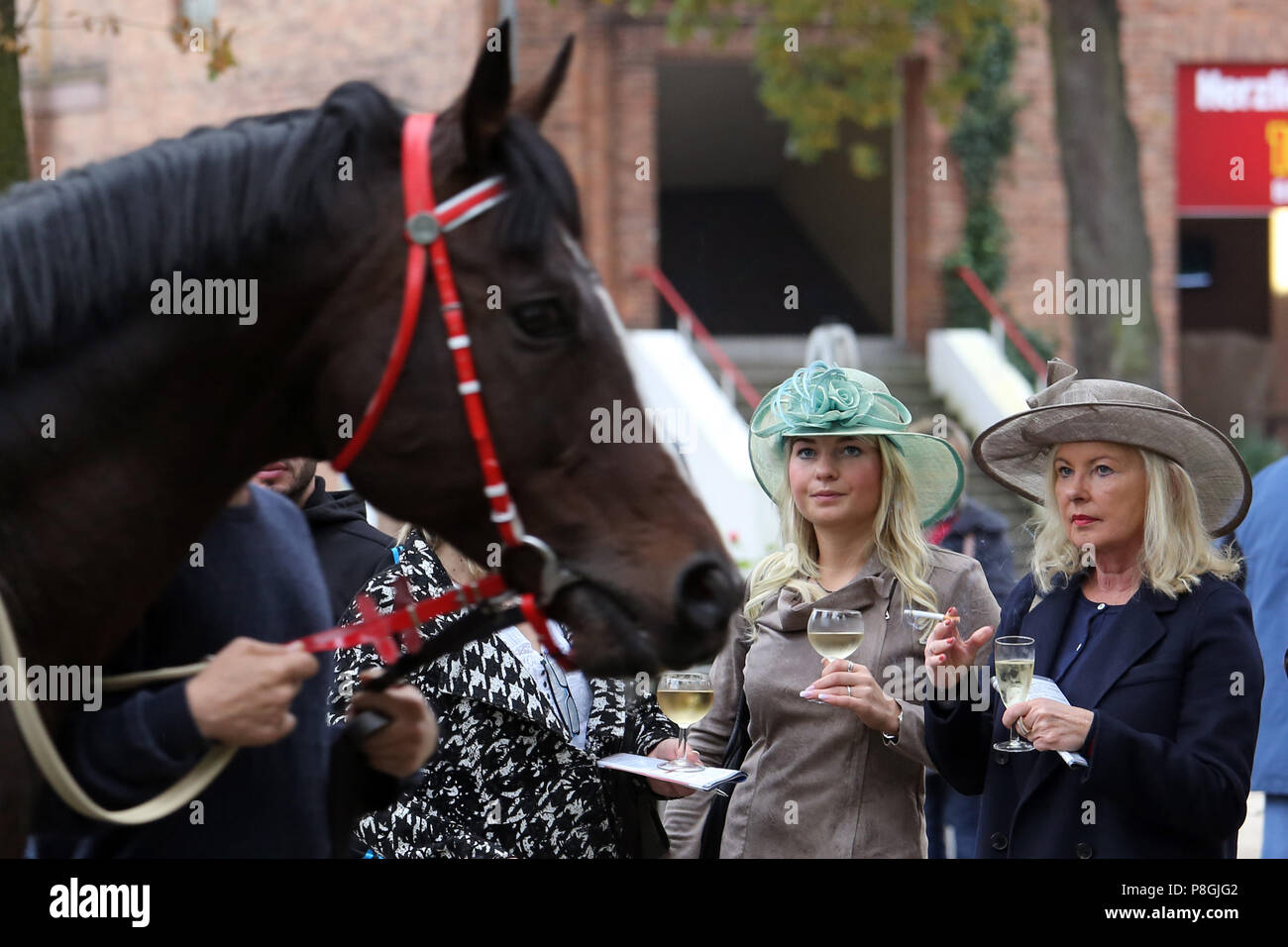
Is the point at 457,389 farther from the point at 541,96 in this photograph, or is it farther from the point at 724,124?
the point at 724,124

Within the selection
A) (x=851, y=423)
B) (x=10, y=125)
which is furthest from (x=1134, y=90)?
(x=851, y=423)

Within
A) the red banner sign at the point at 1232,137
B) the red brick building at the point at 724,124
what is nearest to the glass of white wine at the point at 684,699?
the red brick building at the point at 724,124

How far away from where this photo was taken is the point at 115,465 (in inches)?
79.7

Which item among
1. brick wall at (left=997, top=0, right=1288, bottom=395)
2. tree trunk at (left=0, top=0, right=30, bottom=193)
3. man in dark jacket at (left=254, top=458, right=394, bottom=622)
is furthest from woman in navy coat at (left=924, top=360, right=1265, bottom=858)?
brick wall at (left=997, top=0, right=1288, bottom=395)

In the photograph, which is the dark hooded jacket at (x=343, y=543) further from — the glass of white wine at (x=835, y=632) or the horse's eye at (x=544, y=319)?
the horse's eye at (x=544, y=319)

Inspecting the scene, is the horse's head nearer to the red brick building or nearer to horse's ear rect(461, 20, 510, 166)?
horse's ear rect(461, 20, 510, 166)

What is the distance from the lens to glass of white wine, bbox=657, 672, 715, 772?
3357mm

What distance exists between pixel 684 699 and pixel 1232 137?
16.3 meters

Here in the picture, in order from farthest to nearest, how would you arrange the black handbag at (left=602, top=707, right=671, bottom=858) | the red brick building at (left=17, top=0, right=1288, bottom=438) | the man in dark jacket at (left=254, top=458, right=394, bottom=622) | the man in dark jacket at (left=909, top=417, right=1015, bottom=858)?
the red brick building at (left=17, top=0, right=1288, bottom=438) → the man in dark jacket at (left=909, top=417, right=1015, bottom=858) → the man in dark jacket at (left=254, top=458, right=394, bottom=622) → the black handbag at (left=602, top=707, right=671, bottom=858)

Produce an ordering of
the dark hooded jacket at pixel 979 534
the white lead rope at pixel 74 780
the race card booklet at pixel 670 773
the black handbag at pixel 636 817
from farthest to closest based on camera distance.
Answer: the dark hooded jacket at pixel 979 534 < the black handbag at pixel 636 817 < the race card booklet at pixel 670 773 < the white lead rope at pixel 74 780

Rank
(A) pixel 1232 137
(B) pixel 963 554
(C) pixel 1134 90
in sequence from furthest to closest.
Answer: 1. (A) pixel 1232 137
2. (C) pixel 1134 90
3. (B) pixel 963 554

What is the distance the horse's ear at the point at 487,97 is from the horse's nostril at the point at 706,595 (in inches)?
25.6

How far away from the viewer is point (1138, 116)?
1720 cm

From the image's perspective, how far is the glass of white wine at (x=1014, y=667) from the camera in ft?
9.88
